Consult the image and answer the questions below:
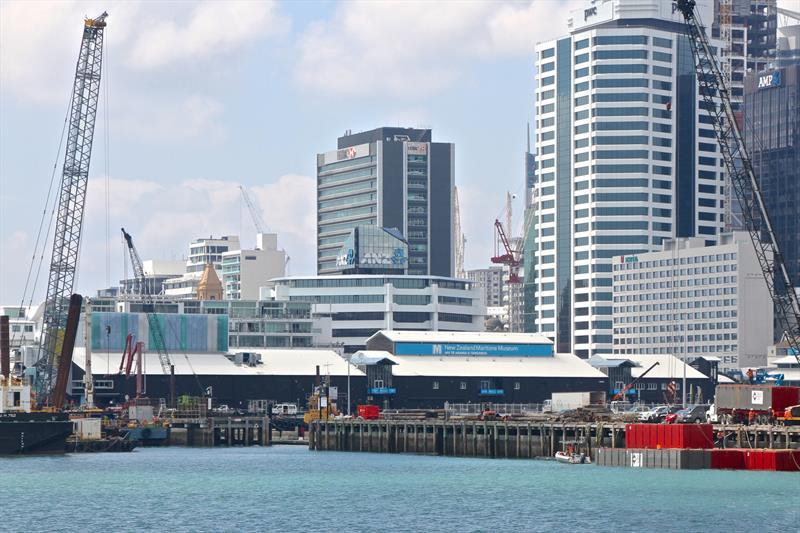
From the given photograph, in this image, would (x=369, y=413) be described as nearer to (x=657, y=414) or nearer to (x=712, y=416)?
(x=657, y=414)

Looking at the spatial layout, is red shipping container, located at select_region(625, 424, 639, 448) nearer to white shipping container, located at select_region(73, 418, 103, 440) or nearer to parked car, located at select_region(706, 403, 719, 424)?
parked car, located at select_region(706, 403, 719, 424)

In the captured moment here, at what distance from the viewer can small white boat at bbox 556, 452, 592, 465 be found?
151125mm

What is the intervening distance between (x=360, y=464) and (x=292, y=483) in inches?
998

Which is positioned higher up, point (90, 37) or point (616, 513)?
point (90, 37)

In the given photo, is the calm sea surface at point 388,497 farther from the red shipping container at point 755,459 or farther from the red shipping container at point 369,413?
the red shipping container at point 369,413

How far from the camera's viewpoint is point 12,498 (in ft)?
398

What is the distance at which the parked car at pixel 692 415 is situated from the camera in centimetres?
15955

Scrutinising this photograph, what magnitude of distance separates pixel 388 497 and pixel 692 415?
51297mm

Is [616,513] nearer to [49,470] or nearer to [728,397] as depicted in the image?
[728,397]

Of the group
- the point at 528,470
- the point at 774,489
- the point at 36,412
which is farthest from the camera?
the point at 36,412

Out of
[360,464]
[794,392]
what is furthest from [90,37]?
[794,392]

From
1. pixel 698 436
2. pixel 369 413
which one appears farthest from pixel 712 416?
pixel 369 413

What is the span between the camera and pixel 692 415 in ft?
541

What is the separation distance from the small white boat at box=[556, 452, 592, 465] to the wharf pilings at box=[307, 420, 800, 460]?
1.19 metres
